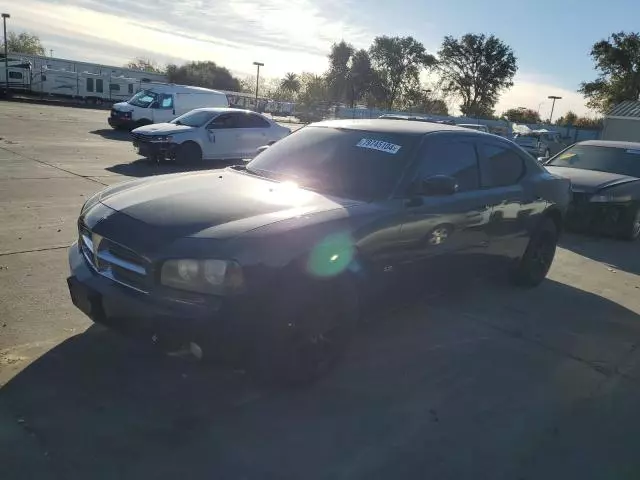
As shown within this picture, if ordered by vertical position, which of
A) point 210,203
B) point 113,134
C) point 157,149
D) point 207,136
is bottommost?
point 113,134

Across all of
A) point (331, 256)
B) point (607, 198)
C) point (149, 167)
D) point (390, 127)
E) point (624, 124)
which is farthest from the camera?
point (624, 124)

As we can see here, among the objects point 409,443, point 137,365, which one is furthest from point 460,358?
point 137,365

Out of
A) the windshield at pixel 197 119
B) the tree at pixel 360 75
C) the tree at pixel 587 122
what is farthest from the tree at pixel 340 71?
the windshield at pixel 197 119

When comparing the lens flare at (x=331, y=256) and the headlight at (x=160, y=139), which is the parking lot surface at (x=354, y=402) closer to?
the lens flare at (x=331, y=256)

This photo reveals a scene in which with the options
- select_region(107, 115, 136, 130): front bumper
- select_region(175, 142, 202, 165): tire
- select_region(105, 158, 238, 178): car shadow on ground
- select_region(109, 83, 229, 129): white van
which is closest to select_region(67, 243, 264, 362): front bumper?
select_region(105, 158, 238, 178): car shadow on ground

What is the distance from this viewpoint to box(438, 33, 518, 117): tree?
5800 centimetres

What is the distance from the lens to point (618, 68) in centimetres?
4734

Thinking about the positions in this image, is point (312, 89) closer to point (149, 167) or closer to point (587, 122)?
point (587, 122)

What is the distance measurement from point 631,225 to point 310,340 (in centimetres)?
748

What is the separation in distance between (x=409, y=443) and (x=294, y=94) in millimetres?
71467

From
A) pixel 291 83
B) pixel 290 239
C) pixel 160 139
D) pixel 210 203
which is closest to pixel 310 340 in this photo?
pixel 290 239

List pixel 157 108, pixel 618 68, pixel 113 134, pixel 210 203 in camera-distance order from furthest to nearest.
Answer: pixel 618 68
pixel 157 108
pixel 113 134
pixel 210 203

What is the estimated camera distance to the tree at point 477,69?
190 ft

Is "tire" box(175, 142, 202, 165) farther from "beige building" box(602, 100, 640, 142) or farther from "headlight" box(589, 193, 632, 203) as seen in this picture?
"beige building" box(602, 100, 640, 142)
